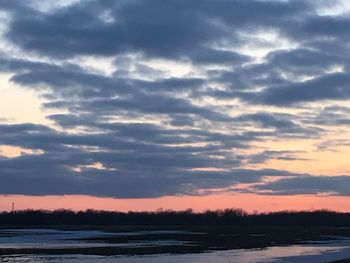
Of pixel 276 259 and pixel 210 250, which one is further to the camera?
pixel 210 250

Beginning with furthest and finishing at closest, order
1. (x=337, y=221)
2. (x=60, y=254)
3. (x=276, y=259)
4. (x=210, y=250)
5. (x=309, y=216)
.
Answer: (x=309, y=216), (x=337, y=221), (x=210, y=250), (x=60, y=254), (x=276, y=259)

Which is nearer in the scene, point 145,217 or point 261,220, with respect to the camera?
point 261,220

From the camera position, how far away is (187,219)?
7480 inches

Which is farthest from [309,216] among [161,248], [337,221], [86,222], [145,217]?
[161,248]

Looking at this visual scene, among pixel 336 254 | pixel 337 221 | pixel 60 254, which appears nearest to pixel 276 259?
pixel 336 254

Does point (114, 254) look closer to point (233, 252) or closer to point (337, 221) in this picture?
point (233, 252)

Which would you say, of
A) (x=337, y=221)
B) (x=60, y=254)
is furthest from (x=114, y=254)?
(x=337, y=221)

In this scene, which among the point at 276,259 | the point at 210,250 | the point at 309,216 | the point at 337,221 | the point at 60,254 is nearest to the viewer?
the point at 276,259

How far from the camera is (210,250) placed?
58625 millimetres

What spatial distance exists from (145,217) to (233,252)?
470ft

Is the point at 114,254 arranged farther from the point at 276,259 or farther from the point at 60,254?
the point at 276,259

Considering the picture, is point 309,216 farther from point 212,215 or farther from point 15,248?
point 15,248

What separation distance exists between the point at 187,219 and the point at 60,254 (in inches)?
5448

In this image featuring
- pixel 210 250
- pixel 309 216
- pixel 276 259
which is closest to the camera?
pixel 276 259
